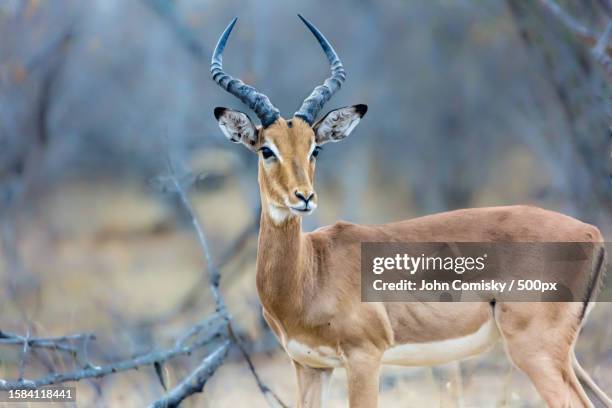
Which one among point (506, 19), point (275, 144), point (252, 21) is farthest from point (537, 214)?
point (506, 19)

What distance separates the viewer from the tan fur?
6020mm

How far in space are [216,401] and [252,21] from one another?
15.8 feet

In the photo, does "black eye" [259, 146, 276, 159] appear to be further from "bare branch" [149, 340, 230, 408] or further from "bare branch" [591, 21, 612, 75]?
"bare branch" [591, 21, 612, 75]

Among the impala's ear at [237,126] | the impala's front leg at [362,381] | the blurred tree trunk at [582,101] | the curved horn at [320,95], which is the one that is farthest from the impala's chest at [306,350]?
the blurred tree trunk at [582,101]

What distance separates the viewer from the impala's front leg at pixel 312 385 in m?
6.38

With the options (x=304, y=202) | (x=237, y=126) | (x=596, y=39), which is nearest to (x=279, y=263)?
(x=304, y=202)

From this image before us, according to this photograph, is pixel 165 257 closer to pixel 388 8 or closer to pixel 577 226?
pixel 388 8

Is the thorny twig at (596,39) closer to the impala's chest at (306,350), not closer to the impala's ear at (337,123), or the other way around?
the impala's ear at (337,123)

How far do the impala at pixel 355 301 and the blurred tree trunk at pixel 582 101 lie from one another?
369cm

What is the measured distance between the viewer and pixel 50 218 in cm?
1866

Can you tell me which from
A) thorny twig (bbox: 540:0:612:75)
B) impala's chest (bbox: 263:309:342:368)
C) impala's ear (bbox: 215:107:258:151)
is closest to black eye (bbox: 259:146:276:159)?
impala's ear (bbox: 215:107:258:151)

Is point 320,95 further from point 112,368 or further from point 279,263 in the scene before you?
point 112,368

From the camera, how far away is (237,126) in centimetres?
627

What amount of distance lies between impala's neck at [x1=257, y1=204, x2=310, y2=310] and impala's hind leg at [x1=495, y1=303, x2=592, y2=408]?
3.79 feet
